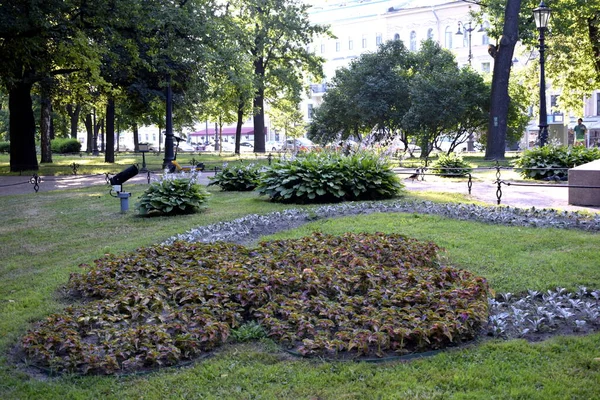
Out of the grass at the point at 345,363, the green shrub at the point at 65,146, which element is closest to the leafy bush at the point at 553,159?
the grass at the point at 345,363

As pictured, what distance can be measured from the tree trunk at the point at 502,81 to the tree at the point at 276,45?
15.0 metres

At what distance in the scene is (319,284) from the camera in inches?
224

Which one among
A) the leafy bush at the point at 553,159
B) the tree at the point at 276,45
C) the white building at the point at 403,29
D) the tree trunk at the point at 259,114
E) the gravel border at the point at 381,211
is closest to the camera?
the gravel border at the point at 381,211

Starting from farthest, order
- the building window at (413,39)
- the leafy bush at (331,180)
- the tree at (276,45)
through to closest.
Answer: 1. the building window at (413,39)
2. the tree at (276,45)
3. the leafy bush at (331,180)

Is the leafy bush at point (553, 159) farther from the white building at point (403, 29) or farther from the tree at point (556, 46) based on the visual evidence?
the white building at point (403, 29)

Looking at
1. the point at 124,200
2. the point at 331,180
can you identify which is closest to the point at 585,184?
the point at 331,180

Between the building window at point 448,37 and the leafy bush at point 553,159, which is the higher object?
the building window at point 448,37

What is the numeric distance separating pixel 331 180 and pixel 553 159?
784cm

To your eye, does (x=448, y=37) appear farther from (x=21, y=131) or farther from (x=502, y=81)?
(x=21, y=131)

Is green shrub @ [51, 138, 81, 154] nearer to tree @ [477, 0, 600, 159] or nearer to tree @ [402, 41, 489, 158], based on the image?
tree @ [402, 41, 489, 158]

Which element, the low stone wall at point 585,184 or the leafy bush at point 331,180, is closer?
the low stone wall at point 585,184

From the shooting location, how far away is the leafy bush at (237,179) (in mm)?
16203

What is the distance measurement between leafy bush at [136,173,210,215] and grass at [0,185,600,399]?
0.47 meters

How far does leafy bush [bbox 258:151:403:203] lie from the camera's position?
12.7 metres
